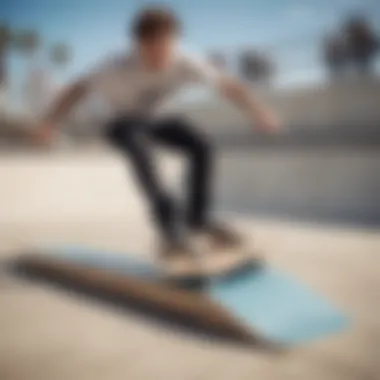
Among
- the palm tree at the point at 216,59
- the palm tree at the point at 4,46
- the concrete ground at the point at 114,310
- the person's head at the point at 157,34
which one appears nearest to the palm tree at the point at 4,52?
the palm tree at the point at 4,46

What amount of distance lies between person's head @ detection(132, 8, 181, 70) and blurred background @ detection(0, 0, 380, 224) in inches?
0.8

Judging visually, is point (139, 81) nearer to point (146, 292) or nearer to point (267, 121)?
point (267, 121)

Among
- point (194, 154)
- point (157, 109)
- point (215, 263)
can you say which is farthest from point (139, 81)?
point (215, 263)

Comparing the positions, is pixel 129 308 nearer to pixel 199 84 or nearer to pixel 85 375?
pixel 85 375

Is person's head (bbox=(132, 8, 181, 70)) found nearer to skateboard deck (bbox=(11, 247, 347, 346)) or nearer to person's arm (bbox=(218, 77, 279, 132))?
person's arm (bbox=(218, 77, 279, 132))

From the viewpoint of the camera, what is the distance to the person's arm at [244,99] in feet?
3.53

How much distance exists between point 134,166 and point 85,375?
366 mm

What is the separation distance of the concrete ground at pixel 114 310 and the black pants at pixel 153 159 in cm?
4

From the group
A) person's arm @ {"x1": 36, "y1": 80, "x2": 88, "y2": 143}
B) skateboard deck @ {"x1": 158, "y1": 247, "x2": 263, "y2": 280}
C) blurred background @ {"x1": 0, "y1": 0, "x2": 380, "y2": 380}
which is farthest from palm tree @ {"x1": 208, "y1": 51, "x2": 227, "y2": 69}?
skateboard deck @ {"x1": 158, "y1": 247, "x2": 263, "y2": 280}

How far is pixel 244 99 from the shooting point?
1074 mm

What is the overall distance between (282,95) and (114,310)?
1.60 ft

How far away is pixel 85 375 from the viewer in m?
0.97

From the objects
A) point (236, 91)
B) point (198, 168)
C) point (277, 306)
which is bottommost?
point (277, 306)

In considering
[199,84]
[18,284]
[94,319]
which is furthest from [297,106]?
[18,284]
